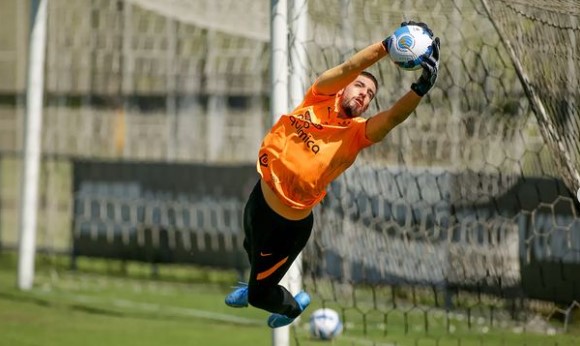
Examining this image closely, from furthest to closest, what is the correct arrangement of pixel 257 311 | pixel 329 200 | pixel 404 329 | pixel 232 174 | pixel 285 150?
pixel 232 174
pixel 257 311
pixel 329 200
pixel 404 329
pixel 285 150

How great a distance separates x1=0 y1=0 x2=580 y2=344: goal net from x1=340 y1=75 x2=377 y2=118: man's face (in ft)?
4.94

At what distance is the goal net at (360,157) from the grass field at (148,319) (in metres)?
0.16

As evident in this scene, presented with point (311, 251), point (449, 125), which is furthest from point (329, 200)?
point (449, 125)

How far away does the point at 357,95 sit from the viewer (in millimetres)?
7059

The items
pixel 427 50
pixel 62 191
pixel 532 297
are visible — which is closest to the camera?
pixel 427 50

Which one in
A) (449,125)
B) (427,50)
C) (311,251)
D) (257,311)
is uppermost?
(427,50)

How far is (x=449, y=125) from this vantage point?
11.1m

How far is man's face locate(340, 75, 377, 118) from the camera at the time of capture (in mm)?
7004

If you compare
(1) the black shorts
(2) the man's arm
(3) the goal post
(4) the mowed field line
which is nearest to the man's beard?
(2) the man's arm

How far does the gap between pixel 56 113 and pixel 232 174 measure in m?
3.86

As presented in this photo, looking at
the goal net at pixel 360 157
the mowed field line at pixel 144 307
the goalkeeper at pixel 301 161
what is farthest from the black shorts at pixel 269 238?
the mowed field line at pixel 144 307

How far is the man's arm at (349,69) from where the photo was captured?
21.2 ft

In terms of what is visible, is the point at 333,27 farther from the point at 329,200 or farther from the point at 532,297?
the point at 532,297

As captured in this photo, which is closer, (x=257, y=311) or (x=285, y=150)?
(x=285, y=150)
